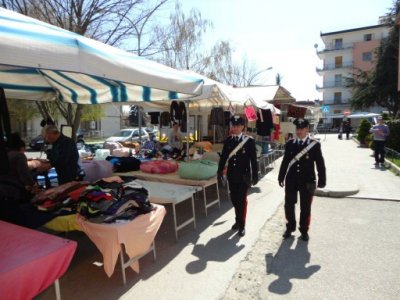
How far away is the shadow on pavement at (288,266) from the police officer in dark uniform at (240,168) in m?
0.82

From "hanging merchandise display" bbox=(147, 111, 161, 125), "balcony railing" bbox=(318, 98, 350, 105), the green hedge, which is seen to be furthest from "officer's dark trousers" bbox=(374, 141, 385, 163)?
"balcony railing" bbox=(318, 98, 350, 105)

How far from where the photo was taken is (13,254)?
102 inches

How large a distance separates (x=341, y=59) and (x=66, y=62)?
66875mm

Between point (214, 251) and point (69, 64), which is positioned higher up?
point (69, 64)

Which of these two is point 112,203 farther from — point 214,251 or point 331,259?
point 331,259

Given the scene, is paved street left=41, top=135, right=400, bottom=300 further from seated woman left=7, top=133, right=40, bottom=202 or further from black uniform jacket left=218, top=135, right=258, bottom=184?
seated woman left=7, top=133, right=40, bottom=202

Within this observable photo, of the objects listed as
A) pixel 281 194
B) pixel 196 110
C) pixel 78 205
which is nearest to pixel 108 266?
pixel 78 205

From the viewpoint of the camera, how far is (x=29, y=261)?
2.49 metres

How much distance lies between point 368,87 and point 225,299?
35471mm

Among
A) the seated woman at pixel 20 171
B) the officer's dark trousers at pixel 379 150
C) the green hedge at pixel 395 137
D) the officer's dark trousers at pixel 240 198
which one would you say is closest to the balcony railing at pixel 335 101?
the green hedge at pixel 395 137

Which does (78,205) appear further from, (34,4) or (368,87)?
(368,87)

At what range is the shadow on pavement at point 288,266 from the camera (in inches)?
146

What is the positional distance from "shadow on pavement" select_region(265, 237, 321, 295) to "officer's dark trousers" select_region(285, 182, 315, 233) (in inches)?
12.2

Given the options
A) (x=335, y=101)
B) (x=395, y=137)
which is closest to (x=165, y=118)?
(x=395, y=137)
